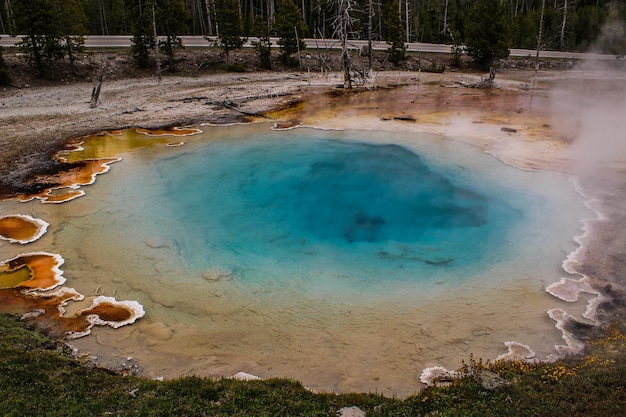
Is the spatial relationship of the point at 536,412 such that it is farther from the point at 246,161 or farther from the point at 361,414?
the point at 246,161

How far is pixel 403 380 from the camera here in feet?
19.5

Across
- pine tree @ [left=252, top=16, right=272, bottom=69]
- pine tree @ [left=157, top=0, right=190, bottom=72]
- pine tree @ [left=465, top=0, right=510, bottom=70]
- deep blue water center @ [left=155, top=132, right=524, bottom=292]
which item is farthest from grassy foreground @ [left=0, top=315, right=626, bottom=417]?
pine tree @ [left=465, top=0, right=510, bottom=70]

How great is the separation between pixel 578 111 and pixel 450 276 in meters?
14.2

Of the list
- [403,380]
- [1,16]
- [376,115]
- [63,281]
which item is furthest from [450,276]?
[1,16]

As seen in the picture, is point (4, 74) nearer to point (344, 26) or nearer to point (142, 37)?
point (142, 37)

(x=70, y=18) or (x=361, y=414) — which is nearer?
(x=361, y=414)

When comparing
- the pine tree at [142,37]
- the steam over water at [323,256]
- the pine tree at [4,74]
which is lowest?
the steam over water at [323,256]

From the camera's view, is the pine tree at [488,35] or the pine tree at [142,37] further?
the pine tree at [488,35]

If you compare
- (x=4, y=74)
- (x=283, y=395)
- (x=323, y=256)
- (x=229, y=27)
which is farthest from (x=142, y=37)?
(x=283, y=395)

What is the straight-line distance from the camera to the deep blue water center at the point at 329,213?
895cm

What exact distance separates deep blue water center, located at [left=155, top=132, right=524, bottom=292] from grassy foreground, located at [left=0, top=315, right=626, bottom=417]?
2968 mm

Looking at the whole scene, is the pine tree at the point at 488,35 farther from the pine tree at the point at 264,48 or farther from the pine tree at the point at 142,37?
the pine tree at the point at 142,37

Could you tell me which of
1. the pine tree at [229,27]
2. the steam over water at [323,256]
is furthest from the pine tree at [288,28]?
the steam over water at [323,256]

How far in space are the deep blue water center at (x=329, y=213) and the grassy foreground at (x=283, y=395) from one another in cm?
297
